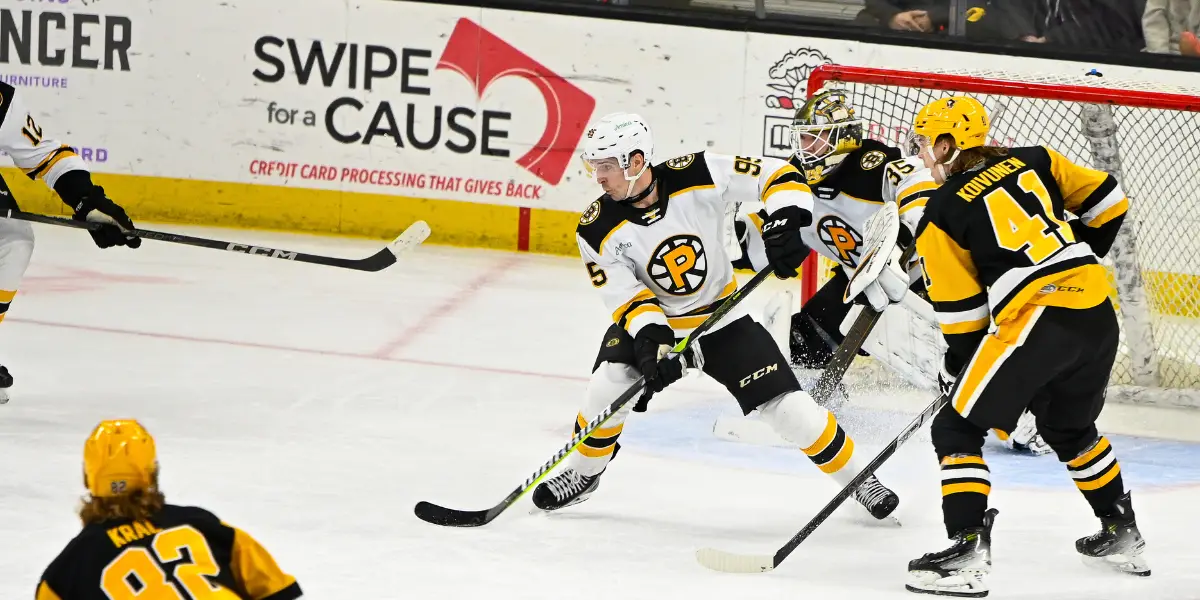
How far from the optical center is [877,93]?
5.51 m

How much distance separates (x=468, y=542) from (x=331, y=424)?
1.08m

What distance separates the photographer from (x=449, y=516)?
11.0ft

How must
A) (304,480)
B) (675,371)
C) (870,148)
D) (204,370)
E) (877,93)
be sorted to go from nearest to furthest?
(675,371), (304,480), (870,148), (204,370), (877,93)

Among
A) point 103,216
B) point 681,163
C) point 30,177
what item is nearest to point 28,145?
point 30,177

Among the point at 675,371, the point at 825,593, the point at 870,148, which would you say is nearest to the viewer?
the point at 825,593

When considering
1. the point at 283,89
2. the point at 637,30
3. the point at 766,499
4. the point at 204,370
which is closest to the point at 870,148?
the point at 766,499

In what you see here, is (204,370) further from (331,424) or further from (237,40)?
(237,40)

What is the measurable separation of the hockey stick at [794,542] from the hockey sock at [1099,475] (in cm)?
32

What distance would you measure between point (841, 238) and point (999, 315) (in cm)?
135

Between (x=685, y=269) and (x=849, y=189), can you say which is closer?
(x=685, y=269)

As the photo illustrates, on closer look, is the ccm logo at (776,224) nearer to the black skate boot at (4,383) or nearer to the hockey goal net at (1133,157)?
the hockey goal net at (1133,157)

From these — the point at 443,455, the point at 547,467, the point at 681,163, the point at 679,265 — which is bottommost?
the point at 443,455

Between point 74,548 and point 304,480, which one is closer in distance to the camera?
A: point 74,548

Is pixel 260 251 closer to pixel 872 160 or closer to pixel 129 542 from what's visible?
pixel 872 160
